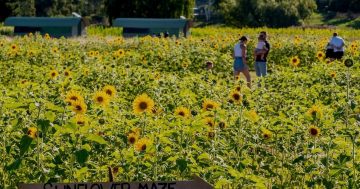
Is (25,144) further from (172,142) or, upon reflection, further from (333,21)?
(333,21)

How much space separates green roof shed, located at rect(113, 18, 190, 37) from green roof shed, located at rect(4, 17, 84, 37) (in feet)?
7.13

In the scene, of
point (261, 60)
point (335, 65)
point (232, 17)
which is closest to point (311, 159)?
point (335, 65)

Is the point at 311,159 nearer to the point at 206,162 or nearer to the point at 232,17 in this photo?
the point at 206,162

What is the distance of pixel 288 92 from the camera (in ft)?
27.3

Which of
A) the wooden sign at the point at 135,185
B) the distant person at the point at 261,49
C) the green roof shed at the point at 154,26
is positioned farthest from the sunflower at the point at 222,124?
the green roof shed at the point at 154,26

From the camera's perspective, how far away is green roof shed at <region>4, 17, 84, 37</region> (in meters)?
33.9

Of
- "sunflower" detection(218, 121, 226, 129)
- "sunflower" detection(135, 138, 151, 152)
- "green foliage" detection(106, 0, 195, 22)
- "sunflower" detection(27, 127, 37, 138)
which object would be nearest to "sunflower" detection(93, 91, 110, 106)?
"sunflower" detection(218, 121, 226, 129)

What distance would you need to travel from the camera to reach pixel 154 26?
3438cm

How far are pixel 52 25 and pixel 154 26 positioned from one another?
4.43 m

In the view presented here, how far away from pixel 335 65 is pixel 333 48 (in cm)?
436

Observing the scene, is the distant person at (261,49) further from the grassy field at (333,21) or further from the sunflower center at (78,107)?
the grassy field at (333,21)

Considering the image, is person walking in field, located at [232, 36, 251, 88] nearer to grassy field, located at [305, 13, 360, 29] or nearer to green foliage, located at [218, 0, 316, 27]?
green foliage, located at [218, 0, 316, 27]

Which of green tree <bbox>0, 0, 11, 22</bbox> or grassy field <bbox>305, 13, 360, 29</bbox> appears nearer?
green tree <bbox>0, 0, 11, 22</bbox>

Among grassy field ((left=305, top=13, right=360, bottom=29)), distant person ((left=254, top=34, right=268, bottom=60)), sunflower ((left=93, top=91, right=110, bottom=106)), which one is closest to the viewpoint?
sunflower ((left=93, top=91, right=110, bottom=106))
